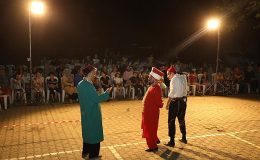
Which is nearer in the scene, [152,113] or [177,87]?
[152,113]

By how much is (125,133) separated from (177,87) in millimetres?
2264

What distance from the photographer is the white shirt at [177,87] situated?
730 cm

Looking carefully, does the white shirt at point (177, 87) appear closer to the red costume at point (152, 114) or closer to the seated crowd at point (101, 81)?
the red costume at point (152, 114)

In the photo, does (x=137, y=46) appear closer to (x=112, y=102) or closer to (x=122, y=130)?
(x=112, y=102)

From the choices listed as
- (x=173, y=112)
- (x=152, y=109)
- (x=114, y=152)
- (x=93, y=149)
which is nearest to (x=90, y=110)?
(x=93, y=149)

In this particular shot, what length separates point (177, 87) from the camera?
7.30 metres

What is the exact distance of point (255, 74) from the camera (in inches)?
764

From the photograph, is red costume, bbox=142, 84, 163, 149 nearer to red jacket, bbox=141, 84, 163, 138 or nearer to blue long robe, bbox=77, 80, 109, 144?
red jacket, bbox=141, 84, 163, 138

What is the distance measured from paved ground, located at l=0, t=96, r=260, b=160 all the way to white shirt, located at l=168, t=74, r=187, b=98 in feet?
4.12

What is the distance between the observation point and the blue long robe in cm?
589

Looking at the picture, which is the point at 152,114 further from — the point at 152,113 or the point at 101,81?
the point at 101,81

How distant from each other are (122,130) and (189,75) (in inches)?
355

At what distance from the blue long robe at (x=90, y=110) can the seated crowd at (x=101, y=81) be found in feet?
26.1

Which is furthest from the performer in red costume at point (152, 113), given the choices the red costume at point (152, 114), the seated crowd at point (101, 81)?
the seated crowd at point (101, 81)
